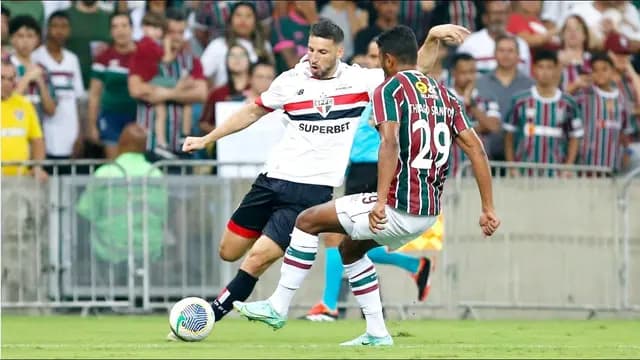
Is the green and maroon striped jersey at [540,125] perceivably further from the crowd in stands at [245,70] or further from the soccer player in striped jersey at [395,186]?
the soccer player in striped jersey at [395,186]

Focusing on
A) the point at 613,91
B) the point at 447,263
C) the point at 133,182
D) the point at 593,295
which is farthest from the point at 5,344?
the point at 613,91

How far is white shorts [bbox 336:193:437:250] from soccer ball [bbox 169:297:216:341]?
1383mm

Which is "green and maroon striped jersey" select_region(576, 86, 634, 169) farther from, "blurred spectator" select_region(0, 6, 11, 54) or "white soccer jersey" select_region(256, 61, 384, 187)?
"white soccer jersey" select_region(256, 61, 384, 187)

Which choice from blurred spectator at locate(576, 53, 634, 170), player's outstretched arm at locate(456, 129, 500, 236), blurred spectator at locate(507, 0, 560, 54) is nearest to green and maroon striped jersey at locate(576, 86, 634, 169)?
blurred spectator at locate(576, 53, 634, 170)

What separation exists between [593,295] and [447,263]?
64.5 inches

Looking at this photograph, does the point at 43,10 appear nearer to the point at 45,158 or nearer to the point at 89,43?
the point at 89,43

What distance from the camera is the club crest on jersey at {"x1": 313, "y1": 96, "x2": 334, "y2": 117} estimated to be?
12.0m

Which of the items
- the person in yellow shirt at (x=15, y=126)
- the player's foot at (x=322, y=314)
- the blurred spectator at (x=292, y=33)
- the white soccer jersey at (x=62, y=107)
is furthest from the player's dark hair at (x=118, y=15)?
the player's foot at (x=322, y=314)

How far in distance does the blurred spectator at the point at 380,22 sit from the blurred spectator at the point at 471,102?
0.95 metres

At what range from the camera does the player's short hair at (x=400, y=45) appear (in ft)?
35.7

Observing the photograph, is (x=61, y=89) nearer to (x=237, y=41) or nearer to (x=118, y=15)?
(x=118, y=15)

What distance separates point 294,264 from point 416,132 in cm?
130

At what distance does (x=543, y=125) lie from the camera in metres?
18.4

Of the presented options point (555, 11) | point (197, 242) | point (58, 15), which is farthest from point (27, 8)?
point (555, 11)
